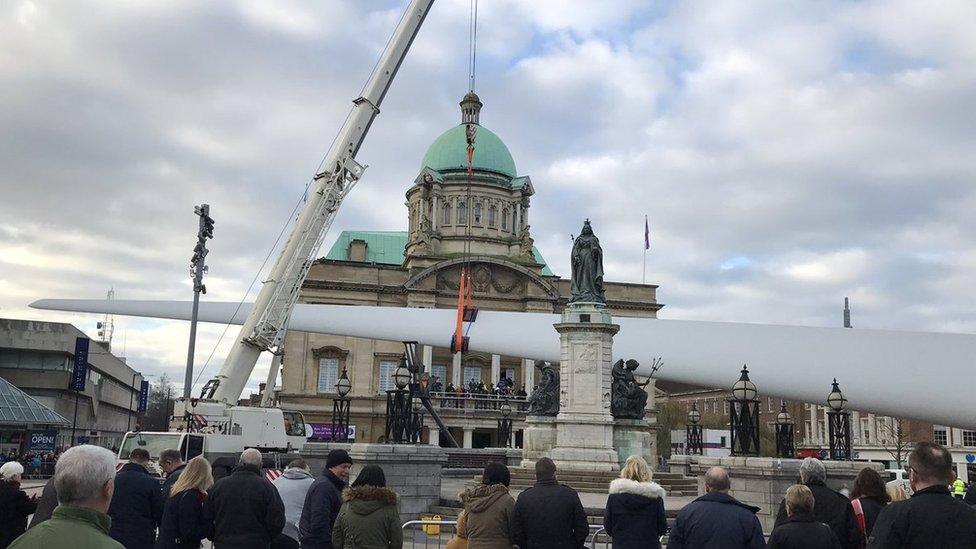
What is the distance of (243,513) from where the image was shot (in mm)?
7383

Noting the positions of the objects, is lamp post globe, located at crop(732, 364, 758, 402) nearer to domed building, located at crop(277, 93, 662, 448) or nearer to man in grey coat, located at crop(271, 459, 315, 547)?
man in grey coat, located at crop(271, 459, 315, 547)

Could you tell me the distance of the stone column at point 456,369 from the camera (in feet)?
227

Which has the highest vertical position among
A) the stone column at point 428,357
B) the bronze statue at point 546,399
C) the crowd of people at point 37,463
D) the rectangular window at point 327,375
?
the stone column at point 428,357

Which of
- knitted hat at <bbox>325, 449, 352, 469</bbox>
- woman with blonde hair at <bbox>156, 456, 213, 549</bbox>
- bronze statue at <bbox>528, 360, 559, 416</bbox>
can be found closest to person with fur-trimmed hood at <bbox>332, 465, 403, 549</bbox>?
knitted hat at <bbox>325, 449, 352, 469</bbox>

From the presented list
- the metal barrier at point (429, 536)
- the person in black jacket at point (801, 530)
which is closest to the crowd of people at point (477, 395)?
the metal barrier at point (429, 536)

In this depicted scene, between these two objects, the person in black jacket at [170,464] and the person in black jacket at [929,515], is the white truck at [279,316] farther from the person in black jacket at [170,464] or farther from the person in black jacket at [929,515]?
the person in black jacket at [929,515]

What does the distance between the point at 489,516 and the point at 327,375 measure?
204 ft

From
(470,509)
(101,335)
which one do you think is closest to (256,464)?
(470,509)

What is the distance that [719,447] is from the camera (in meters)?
58.2

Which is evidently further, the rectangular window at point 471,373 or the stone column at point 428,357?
the rectangular window at point 471,373

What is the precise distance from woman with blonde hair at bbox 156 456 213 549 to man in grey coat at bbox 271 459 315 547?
1.05m

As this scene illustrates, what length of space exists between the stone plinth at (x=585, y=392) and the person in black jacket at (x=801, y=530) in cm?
1720

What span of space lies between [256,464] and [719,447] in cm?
5428

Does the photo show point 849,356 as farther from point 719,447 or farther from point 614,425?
point 719,447
